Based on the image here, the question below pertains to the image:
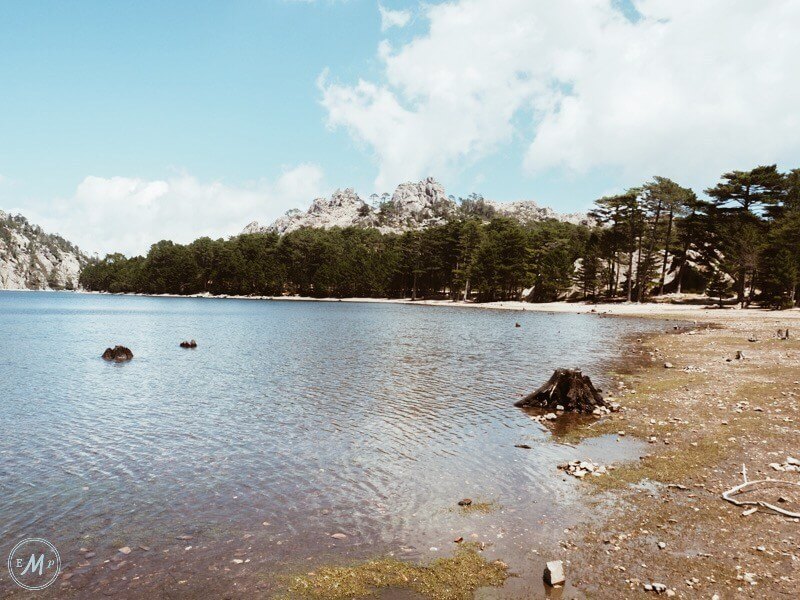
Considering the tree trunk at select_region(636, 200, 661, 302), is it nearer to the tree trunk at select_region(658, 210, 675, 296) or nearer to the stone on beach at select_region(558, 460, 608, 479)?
the tree trunk at select_region(658, 210, 675, 296)

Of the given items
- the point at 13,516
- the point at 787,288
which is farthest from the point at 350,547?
the point at 787,288

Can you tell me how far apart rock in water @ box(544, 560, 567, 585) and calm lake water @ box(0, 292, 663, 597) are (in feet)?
1.77

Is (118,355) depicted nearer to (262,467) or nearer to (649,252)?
(262,467)

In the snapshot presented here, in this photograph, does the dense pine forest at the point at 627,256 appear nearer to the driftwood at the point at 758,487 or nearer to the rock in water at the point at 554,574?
the driftwood at the point at 758,487

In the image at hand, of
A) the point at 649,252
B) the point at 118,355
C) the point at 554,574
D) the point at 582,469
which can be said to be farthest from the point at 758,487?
the point at 649,252

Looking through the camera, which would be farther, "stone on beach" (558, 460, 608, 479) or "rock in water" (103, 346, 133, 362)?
"rock in water" (103, 346, 133, 362)

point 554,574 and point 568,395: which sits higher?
point 568,395

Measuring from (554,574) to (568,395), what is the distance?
15.2 metres

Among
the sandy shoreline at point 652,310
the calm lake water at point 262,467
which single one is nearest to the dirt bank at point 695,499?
the calm lake water at point 262,467

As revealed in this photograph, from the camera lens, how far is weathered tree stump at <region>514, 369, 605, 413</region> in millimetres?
22891

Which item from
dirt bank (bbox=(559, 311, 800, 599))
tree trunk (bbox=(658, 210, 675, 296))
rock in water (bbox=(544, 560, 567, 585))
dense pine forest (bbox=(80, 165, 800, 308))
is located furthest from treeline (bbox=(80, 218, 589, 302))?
rock in water (bbox=(544, 560, 567, 585))

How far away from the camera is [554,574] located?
890 centimetres

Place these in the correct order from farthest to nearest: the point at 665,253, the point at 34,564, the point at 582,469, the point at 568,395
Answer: the point at 665,253, the point at 568,395, the point at 582,469, the point at 34,564

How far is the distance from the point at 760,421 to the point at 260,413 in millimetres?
21035
